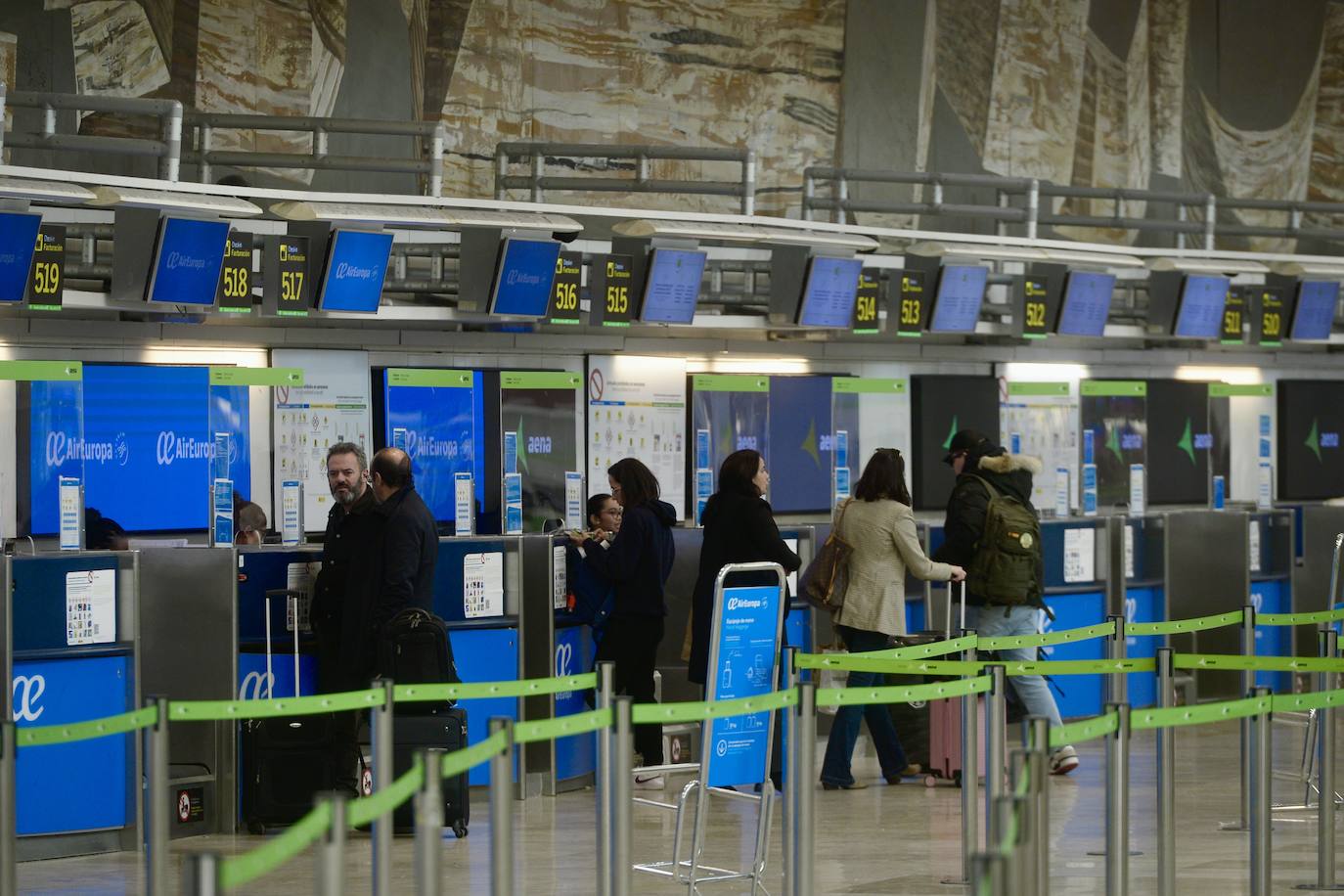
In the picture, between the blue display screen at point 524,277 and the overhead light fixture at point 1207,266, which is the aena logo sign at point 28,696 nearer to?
the blue display screen at point 524,277

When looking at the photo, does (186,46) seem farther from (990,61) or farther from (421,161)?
(990,61)

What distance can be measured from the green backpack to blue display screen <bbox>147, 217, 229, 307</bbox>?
3637 millimetres

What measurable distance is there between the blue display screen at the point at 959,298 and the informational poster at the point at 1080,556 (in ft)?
4.46

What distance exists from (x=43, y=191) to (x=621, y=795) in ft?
14.1

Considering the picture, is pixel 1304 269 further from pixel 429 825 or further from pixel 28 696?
pixel 429 825

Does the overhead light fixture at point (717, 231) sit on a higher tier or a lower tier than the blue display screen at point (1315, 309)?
higher

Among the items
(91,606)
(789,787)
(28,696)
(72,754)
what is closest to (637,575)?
(91,606)

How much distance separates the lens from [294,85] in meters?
10.9

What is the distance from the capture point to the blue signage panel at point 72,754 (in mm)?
7395

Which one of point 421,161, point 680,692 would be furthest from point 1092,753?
point 421,161

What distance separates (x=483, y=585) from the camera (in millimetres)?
8734

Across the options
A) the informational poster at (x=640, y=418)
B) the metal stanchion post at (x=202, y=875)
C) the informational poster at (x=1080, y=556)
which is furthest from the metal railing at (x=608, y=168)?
the metal stanchion post at (x=202, y=875)

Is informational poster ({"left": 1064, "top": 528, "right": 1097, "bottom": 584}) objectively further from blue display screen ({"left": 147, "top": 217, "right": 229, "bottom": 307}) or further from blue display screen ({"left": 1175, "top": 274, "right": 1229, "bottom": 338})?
blue display screen ({"left": 147, "top": 217, "right": 229, "bottom": 307})

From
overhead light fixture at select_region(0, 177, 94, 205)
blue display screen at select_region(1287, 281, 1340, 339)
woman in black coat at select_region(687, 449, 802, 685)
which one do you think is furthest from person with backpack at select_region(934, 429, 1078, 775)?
blue display screen at select_region(1287, 281, 1340, 339)
